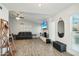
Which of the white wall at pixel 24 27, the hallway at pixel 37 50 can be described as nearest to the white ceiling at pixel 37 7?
the hallway at pixel 37 50

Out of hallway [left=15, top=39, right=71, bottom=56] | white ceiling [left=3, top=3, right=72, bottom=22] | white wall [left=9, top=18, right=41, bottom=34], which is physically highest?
white ceiling [left=3, top=3, right=72, bottom=22]

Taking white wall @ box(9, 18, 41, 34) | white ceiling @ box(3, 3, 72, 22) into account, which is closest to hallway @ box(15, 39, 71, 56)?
white ceiling @ box(3, 3, 72, 22)

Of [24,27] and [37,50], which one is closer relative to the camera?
[37,50]

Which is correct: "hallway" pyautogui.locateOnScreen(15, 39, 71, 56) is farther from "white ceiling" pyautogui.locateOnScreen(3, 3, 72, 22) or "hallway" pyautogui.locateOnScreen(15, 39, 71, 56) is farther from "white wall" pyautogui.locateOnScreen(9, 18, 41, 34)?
"white wall" pyautogui.locateOnScreen(9, 18, 41, 34)

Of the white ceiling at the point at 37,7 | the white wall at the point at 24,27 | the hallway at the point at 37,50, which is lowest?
the hallway at the point at 37,50

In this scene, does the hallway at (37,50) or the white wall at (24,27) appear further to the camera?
the white wall at (24,27)

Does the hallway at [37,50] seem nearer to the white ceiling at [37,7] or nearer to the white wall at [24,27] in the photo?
the white ceiling at [37,7]

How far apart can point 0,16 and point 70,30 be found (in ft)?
Result: 11.2

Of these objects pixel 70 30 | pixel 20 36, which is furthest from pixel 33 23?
pixel 70 30

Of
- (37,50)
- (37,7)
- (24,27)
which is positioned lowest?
(37,50)

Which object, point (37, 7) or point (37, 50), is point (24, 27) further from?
point (37, 7)

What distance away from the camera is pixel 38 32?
14.0m

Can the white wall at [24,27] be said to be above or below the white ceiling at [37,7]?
below

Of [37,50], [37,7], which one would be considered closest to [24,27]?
[37,50]
